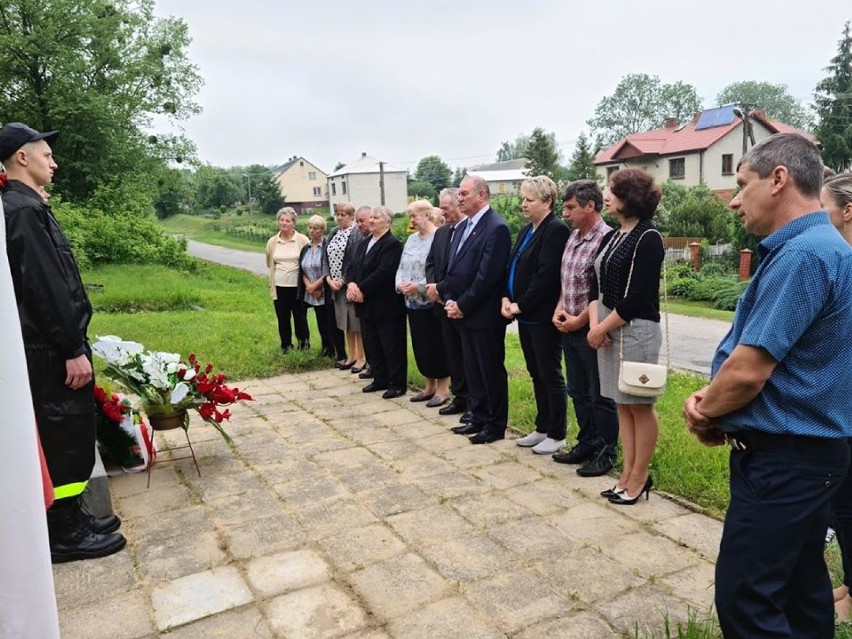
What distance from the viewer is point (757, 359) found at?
183 cm

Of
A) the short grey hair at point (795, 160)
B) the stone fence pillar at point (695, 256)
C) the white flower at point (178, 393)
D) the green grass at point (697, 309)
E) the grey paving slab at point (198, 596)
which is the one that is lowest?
the green grass at point (697, 309)

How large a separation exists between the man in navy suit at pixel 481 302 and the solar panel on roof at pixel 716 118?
38.3 meters

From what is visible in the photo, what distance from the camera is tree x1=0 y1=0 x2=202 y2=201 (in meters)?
18.6

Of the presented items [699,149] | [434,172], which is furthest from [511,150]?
[699,149]

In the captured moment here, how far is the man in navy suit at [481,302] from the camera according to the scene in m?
4.85

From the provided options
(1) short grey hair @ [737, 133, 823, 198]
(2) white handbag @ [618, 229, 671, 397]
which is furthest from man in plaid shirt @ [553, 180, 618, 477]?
(1) short grey hair @ [737, 133, 823, 198]

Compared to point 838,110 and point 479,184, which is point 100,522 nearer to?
point 479,184

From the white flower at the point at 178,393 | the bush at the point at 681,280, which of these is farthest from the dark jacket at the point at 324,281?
the bush at the point at 681,280

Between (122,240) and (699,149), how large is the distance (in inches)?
1209

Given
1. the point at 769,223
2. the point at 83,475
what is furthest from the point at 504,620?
the point at 83,475

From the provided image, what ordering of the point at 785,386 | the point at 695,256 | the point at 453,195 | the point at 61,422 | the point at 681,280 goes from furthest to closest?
the point at 695,256
the point at 681,280
the point at 453,195
the point at 61,422
the point at 785,386

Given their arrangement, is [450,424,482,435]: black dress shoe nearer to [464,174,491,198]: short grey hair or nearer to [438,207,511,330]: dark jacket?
[438,207,511,330]: dark jacket

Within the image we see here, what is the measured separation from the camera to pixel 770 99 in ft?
246

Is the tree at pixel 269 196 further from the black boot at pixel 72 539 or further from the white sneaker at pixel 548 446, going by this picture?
the black boot at pixel 72 539
